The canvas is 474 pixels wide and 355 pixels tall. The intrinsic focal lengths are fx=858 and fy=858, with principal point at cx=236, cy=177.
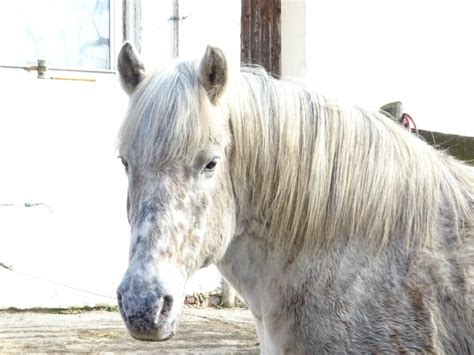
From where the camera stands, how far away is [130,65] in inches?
126

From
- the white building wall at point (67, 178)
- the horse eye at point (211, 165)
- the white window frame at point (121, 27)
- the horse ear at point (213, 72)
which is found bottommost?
the white building wall at point (67, 178)

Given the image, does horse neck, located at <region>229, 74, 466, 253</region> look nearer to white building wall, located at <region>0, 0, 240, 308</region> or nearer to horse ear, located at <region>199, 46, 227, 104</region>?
horse ear, located at <region>199, 46, 227, 104</region>

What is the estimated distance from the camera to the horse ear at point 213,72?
2.99 m

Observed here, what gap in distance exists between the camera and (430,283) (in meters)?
2.93

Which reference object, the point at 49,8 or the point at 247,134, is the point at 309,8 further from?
the point at 247,134

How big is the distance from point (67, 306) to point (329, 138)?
4641 millimetres

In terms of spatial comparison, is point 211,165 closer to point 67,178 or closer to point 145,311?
point 145,311

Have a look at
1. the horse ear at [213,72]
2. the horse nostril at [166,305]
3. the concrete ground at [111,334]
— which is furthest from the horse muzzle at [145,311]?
the concrete ground at [111,334]

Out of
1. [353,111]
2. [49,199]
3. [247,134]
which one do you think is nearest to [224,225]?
[247,134]

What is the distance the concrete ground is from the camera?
6.07m

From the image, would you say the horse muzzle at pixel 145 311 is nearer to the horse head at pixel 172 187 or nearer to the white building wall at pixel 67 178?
the horse head at pixel 172 187

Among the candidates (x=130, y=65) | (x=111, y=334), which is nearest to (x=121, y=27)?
(x=111, y=334)

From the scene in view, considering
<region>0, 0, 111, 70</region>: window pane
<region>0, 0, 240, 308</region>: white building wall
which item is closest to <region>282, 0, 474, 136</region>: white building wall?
<region>0, 0, 240, 308</region>: white building wall

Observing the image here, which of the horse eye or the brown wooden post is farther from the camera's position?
the brown wooden post
